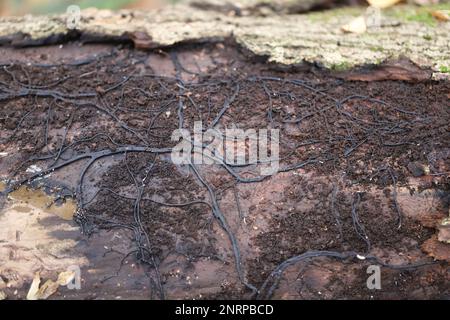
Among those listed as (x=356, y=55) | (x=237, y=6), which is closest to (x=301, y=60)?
(x=356, y=55)

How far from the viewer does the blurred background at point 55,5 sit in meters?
3.98

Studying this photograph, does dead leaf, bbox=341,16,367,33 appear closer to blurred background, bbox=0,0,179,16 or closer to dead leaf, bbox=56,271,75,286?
blurred background, bbox=0,0,179,16

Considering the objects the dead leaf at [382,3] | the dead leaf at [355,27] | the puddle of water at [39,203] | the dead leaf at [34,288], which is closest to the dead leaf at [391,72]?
the dead leaf at [355,27]

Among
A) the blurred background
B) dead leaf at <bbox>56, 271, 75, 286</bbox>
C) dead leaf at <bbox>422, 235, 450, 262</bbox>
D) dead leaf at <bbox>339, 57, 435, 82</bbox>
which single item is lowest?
dead leaf at <bbox>56, 271, 75, 286</bbox>

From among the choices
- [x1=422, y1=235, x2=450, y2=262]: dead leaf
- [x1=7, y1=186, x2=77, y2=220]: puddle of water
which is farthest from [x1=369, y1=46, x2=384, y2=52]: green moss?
[x1=7, y1=186, x2=77, y2=220]: puddle of water

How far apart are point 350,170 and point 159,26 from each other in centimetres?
152

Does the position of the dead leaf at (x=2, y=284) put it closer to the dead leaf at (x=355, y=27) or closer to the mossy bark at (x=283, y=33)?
the mossy bark at (x=283, y=33)

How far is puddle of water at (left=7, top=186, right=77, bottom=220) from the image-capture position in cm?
253

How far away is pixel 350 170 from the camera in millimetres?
2641

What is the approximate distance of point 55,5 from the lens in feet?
13.2

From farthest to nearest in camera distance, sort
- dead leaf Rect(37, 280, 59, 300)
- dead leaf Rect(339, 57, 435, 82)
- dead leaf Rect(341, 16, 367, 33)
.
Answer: dead leaf Rect(341, 16, 367, 33)
dead leaf Rect(339, 57, 435, 82)
dead leaf Rect(37, 280, 59, 300)

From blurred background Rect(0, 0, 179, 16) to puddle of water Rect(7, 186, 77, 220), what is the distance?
1879mm

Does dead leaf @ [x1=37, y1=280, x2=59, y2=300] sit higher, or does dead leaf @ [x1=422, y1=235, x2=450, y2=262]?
dead leaf @ [x1=422, y1=235, x2=450, y2=262]

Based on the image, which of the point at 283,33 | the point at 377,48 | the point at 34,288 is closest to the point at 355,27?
the point at 377,48
